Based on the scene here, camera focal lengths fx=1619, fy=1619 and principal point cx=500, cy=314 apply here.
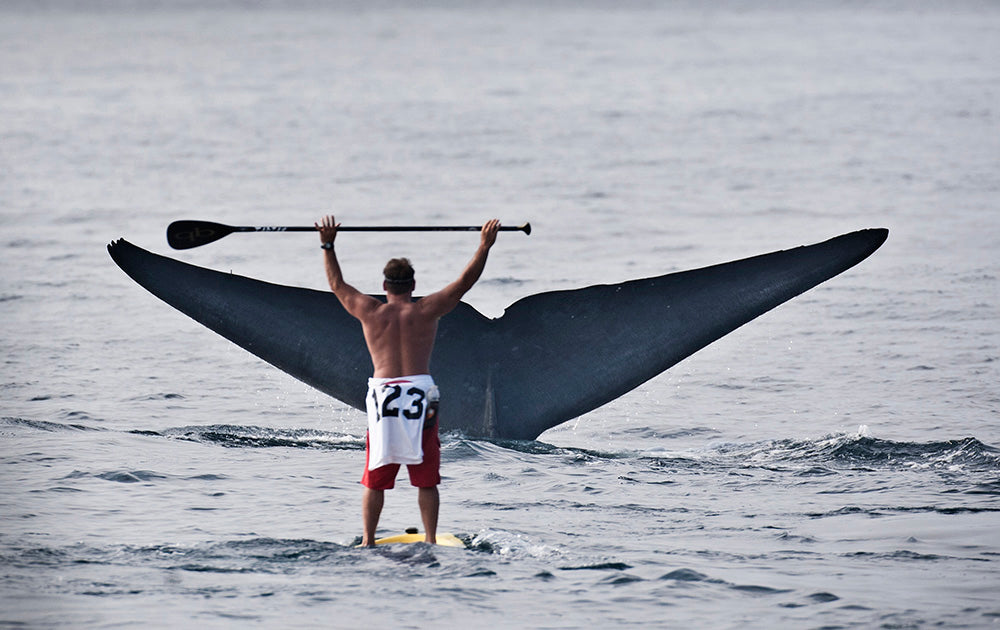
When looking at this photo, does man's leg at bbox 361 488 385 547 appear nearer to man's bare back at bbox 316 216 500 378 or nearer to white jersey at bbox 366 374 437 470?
white jersey at bbox 366 374 437 470

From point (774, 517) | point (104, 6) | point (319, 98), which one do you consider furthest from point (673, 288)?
point (104, 6)

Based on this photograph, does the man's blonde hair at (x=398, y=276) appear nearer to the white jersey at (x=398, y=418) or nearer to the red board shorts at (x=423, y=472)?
the white jersey at (x=398, y=418)

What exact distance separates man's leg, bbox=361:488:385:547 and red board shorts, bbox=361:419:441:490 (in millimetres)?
38

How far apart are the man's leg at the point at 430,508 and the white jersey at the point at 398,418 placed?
18cm

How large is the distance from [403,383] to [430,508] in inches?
27.4

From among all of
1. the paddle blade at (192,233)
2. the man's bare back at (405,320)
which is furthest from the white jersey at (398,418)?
the paddle blade at (192,233)

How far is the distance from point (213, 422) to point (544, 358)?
3.47 metres

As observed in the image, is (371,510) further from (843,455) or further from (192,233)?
(843,455)

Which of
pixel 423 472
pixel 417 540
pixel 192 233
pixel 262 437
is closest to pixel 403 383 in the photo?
pixel 423 472

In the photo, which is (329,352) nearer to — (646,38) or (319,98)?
(319,98)

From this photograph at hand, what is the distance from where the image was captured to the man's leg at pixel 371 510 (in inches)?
345

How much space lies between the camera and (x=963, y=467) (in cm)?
1079

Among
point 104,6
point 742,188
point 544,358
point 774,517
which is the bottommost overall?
point 774,517

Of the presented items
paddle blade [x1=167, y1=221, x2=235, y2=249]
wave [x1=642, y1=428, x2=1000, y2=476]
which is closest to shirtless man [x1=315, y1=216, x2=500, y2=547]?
Answer: paddle blade [x1=167, y1=221, x2=235, y2=249]
